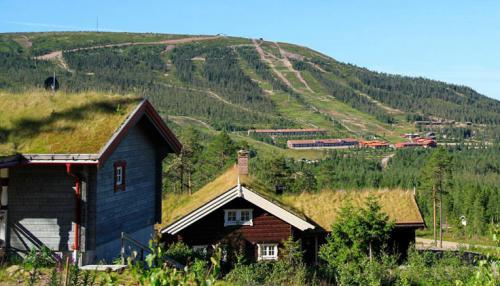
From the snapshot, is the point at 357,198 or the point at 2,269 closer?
the point at 2,269

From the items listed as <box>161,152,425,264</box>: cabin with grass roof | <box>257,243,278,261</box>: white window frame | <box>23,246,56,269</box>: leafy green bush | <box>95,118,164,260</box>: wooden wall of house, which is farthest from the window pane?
<box>23,246,56,269</box>: leafy green bush

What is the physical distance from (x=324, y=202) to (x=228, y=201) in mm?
7637

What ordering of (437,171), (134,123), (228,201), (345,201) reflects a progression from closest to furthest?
(134,123) → (228,201) → (345,201) → (437,171)

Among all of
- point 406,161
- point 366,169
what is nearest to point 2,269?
point 366,169

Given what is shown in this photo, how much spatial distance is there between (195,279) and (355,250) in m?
22.4

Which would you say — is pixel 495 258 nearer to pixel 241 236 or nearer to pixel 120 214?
pixel 120 214

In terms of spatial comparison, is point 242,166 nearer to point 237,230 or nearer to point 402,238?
point 237,230

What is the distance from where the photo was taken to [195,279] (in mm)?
6395

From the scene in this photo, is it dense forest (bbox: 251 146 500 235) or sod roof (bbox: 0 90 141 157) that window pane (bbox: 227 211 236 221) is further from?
sod roof (bbox: 0 90 141 157)

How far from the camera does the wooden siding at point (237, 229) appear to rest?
29.5 metres

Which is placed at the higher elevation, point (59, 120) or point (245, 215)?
point (59, 120)

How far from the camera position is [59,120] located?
60.7 ft

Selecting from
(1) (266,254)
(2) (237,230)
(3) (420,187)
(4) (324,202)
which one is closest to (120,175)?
(2) (237,230)

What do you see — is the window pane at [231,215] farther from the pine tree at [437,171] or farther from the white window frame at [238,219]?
Answer: the pine tree at [437,171]
